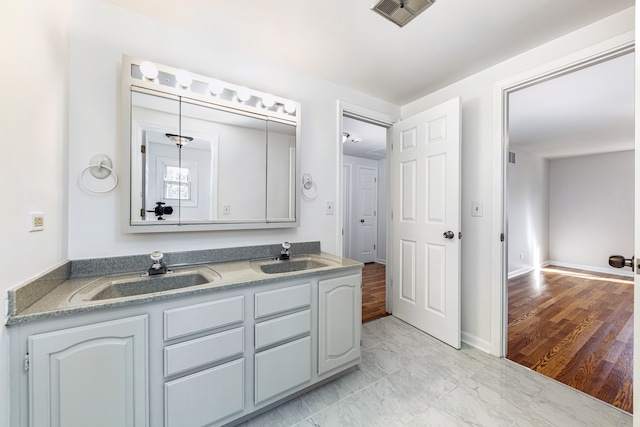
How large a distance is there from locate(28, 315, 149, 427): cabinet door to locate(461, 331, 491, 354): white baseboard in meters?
2.33

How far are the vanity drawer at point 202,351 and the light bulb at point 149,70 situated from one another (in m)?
1.49

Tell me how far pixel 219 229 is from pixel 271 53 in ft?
4.46

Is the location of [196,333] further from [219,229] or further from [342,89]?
[342,89]

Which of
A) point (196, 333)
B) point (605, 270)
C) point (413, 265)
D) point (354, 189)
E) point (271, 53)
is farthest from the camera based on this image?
point (354, 189)

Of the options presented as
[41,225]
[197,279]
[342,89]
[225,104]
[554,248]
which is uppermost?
[342,89]

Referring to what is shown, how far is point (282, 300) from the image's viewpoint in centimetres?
143

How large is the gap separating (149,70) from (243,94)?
551 mm

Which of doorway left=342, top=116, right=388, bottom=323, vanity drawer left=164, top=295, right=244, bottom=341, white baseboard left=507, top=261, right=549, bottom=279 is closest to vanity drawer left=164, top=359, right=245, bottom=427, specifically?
vanity drawer left=164, top=295, right=244, bottom=341

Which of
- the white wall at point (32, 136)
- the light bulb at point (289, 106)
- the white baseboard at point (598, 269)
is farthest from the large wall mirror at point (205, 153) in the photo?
the white baseboard at point (598, 269)

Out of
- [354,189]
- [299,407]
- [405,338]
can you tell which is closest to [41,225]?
[299,407]

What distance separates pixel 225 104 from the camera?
1741mm

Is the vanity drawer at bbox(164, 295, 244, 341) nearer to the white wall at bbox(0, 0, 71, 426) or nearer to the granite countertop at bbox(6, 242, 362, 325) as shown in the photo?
the granite countertop at bbox(6, 242, 362, 325)

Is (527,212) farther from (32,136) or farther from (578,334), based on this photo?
(32,136)

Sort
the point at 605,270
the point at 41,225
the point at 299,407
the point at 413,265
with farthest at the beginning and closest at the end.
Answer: the point at 605,270 < the point at 413,265 < the point at 299,407 < the point at 41,225
